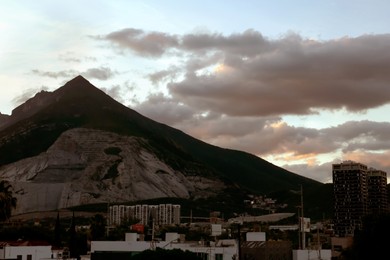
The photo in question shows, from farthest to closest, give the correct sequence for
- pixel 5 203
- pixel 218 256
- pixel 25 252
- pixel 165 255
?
pixel 5 203
pixel 218 256
pixel 25 252
pixel 165 255

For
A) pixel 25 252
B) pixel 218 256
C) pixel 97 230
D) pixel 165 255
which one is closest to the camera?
pixel 165 255

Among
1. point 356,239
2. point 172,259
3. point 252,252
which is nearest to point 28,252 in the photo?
point 172,259

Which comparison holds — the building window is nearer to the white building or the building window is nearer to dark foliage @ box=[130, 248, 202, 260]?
dark foliage @ box=[130, 248, 202, 260]

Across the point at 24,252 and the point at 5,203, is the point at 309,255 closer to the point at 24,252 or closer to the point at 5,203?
the point at 24,252

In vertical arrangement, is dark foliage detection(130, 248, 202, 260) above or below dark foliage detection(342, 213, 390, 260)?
below

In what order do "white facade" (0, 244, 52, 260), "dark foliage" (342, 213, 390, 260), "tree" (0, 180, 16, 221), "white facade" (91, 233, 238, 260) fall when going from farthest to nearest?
"tree" (0, 180, 16, 221) < "white facade" (91, 233, 238, 260) < "white facade" (0, 244, 52, 260) < "dark foliage" (342, 213, 390, 260)

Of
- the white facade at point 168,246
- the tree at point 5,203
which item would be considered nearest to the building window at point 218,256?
the white facade at point 168,246

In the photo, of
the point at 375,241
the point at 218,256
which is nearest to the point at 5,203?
the point at 218,256

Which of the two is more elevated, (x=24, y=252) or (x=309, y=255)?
(x=24, y=252)

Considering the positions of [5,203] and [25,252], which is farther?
[5,203]

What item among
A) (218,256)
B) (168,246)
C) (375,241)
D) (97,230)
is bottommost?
(218,256)

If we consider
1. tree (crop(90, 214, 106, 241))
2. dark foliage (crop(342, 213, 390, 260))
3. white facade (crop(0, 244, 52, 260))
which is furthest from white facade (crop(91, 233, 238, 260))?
tree (crop(90, 214, 106, 241))

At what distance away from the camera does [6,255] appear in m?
68.1

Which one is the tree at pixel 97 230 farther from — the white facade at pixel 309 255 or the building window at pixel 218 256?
the white facade at pixel 309 255
